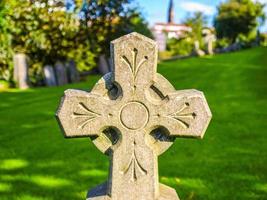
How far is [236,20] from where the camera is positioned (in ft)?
189

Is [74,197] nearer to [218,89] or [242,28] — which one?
[218,89]

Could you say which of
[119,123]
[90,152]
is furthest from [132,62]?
[90,152]

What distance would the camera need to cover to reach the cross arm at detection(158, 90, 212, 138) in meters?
4.04

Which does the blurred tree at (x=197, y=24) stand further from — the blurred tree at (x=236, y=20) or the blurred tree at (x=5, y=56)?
the blurred tree at (x=5, y=56)

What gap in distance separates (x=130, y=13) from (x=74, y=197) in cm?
1742

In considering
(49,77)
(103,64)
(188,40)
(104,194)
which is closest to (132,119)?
(104,194)

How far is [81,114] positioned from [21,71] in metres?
13.5

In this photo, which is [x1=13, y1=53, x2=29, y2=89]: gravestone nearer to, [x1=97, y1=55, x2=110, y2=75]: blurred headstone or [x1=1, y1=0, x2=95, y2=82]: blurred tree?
[x1=1, y1=0, x2=95, y2=82]: blurred tree

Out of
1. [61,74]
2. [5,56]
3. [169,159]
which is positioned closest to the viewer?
[169,159]

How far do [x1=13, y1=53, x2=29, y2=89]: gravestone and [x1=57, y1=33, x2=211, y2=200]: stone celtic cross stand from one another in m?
13.2

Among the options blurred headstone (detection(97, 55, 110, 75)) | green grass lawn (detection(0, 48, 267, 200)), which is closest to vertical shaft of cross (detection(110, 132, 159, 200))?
green grass lawn (detection(0, 48, 267, 200))

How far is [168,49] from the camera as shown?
4591 cm

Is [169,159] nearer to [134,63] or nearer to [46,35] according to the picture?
[134,63]

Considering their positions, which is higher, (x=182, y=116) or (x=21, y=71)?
(x=182, y=116)
